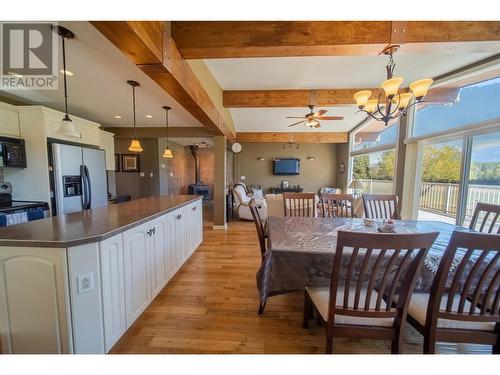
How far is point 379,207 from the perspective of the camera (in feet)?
9.18

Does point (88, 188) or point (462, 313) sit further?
point (88, 188)

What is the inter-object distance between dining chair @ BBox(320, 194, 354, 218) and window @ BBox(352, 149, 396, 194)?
2.31 metres

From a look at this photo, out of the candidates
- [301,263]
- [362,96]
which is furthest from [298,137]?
[301,263]

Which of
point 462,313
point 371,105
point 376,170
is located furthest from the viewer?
point 376,170

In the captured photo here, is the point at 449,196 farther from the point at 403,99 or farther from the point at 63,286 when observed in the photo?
the point at 63,286

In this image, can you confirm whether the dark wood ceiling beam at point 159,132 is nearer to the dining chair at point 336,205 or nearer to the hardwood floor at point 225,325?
the dining chair at point 336,205

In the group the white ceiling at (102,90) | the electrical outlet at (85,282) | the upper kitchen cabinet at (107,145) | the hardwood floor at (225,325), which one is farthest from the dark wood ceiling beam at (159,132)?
the electrical outlet at (85,282)

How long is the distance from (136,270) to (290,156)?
727cm

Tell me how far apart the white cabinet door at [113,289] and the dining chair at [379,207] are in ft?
9.35

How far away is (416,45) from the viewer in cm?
192

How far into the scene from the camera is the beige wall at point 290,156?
819cm

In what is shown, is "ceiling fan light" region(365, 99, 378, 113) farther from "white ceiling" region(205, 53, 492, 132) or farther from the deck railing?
the deck railing
